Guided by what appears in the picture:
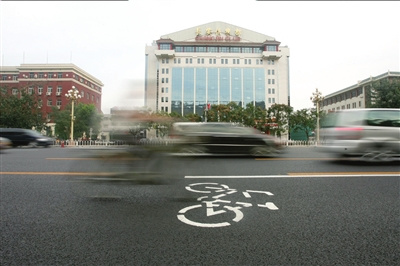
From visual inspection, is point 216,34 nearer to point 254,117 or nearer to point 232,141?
point 254,117

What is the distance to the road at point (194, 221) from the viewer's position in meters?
1.93

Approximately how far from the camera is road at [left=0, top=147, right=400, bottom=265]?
6.33ft

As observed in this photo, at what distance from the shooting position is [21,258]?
1884 mm

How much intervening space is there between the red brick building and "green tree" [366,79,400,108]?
9.32 meters

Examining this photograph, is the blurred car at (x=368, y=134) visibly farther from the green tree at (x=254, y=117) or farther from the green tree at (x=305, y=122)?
the green tree at (x=305, y=122)

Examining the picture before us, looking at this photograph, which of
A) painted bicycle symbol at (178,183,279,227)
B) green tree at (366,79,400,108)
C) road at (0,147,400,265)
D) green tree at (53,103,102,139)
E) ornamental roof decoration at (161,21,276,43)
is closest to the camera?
road at (0,147,400,265)

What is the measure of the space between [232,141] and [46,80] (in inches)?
233

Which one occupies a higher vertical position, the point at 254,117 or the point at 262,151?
the point at 254,117

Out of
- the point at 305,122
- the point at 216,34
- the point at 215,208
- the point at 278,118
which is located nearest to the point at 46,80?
the point at 215,208

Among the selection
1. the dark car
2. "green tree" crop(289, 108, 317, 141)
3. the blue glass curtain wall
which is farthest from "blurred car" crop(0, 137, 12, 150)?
"green tree" crop(289, 108, 317, 141)

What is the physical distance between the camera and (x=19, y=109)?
17.1ft

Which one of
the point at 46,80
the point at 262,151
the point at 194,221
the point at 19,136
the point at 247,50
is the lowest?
the point at 194,221

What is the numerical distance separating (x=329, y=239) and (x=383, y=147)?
18.4ft

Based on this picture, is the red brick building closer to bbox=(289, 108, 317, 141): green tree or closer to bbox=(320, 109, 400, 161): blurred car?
bbox=(320, 109, 400, 161): blurred car
